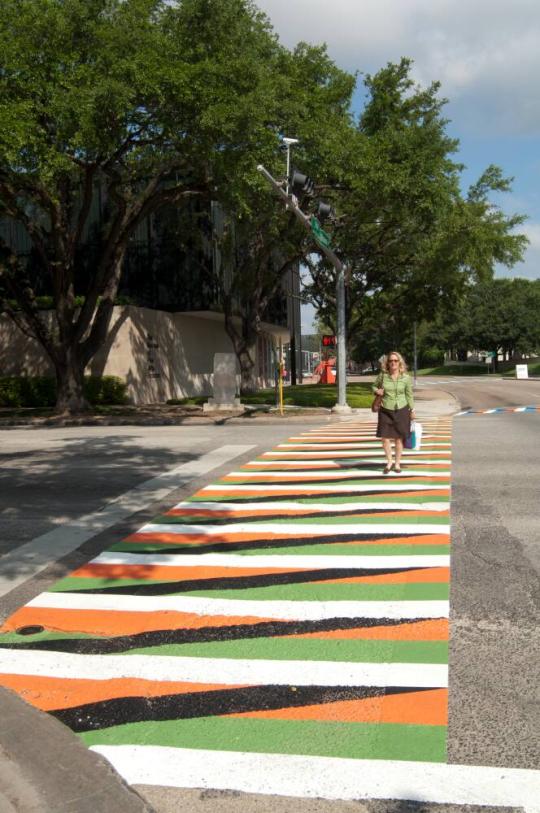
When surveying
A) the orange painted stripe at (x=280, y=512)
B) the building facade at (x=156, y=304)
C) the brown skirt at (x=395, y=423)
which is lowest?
the orange painted stripe at (x=280, y=512)

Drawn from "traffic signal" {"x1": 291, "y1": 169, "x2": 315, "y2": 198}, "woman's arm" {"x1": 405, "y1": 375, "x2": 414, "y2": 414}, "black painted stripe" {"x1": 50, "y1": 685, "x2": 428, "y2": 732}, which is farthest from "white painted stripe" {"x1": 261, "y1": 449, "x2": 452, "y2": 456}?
"black painted stripe" {"x1": 50, "y1": 685, "x2": 428, "y2": 732}

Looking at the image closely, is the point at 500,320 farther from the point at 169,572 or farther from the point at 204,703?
the point at 204,703

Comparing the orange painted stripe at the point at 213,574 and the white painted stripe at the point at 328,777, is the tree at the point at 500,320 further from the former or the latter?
the white painted stripe at the point at 328,777

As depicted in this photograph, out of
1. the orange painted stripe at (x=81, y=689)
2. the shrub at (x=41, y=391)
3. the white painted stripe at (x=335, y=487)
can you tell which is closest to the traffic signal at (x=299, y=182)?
the white painted stripe at (x=335, y=487)

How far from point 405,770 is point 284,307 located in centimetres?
4507

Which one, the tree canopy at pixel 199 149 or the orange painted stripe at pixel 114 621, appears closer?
the orange painted stripe at pixel 114 621

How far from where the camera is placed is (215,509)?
8.54 metres

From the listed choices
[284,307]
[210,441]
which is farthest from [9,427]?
[284,307]

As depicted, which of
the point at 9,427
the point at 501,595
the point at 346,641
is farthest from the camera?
the point at 9,427

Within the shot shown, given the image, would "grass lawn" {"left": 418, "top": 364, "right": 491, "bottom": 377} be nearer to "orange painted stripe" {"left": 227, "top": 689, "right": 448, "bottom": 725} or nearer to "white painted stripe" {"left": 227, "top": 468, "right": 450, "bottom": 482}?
"white painted stripe" {"left": 227, "top": 468, "right": 450, "bottom": 482}

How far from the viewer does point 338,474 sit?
1065 cm

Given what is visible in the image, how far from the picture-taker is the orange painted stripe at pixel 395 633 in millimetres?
4637

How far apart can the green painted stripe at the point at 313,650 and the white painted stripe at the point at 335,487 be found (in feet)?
15.3

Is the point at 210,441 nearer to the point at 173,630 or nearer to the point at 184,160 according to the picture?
the point at 184,160
